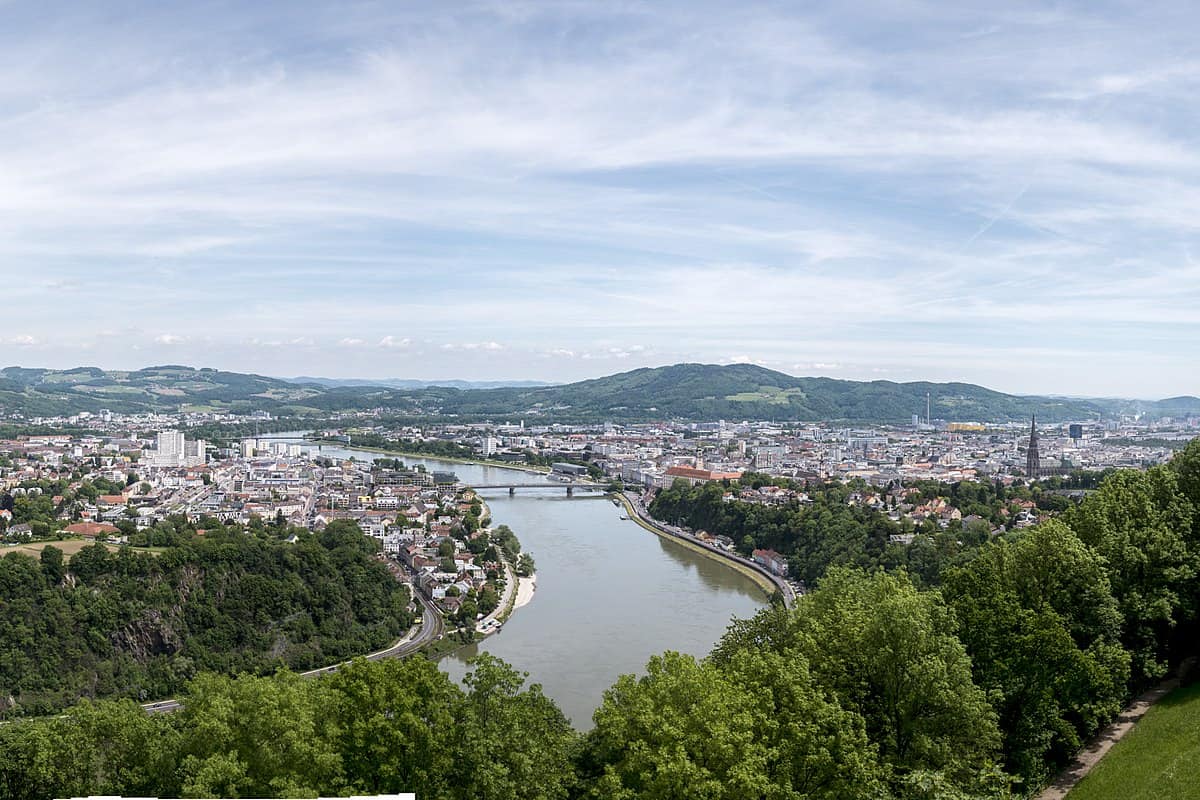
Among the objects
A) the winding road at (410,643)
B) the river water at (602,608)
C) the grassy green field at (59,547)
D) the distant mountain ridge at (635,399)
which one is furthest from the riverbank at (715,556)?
the distant mountain ridge at (635,399)

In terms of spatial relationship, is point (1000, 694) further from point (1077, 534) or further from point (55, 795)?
point (55, 795)

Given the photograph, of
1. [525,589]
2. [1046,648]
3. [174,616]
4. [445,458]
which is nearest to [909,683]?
[1046,648]

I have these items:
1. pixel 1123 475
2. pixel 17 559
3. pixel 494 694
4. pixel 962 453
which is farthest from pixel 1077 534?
pixel 962 453

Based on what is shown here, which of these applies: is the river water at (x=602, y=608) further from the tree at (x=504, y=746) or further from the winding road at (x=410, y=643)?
the tree at (x=504, y=746)

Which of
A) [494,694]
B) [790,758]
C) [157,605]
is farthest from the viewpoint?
[157,605]

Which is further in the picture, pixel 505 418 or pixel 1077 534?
pixel 505 418

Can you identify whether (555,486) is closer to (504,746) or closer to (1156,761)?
(1156,761)
